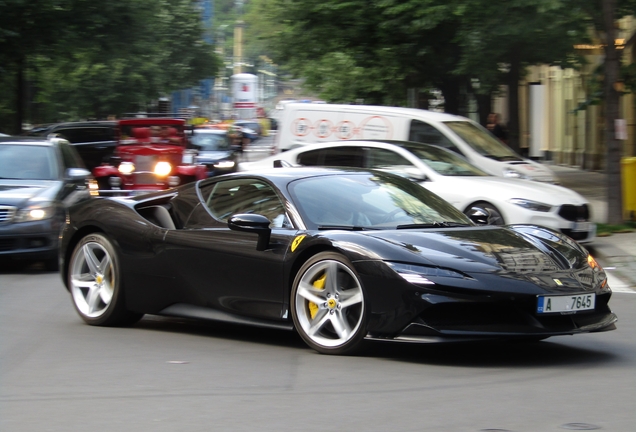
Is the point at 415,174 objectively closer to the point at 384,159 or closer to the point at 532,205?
the point at 384,159

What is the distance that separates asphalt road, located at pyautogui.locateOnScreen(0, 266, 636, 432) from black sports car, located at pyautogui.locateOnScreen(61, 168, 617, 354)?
249 millimetres

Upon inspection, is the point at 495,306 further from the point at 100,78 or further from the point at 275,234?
the point at 100,78

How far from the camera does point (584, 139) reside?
3497cm

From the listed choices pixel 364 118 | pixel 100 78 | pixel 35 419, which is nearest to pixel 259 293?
pixel 35 419

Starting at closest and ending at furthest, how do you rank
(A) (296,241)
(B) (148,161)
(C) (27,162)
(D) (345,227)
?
(A) (296,241), (D) (345,227), (C) (27,162), (B) (148,161)

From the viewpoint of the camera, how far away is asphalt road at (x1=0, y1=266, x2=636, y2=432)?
16.0ft

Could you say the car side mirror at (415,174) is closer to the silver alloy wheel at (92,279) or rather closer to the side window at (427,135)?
the side window at (427,135)

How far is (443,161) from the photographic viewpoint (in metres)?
14.5

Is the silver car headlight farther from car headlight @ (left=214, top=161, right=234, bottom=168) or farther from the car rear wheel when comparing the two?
the car rear wheel

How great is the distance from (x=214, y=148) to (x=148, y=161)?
1050 centimetres

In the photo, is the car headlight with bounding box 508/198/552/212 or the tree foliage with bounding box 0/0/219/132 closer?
the car headlight with bounding box 508/198/552/212

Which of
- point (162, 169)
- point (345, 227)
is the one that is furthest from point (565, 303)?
point (162, 169)

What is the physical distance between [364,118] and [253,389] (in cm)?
1311

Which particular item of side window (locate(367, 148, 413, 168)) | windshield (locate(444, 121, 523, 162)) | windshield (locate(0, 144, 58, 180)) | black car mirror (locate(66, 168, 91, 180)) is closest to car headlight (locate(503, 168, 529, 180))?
windshield (locate(444, 121, 523, 162))
